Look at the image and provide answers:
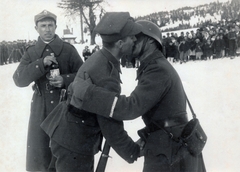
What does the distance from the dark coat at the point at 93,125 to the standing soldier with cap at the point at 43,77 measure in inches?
34.0

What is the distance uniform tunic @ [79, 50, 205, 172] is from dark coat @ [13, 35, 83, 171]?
129cm

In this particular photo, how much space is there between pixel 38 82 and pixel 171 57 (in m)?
12.1

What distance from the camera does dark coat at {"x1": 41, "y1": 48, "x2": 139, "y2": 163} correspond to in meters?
2.24

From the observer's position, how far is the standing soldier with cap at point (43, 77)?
129 inches

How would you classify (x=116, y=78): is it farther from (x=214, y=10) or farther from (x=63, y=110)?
(x=214, y=10)

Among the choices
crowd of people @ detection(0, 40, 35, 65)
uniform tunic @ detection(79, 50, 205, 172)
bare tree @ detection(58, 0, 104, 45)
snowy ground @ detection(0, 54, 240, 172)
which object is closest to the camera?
uniform tunic @ detection(79, 50, 205, 172)

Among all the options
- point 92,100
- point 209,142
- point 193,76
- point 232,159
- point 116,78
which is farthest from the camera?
point 193,76

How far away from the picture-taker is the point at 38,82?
11.1 feet

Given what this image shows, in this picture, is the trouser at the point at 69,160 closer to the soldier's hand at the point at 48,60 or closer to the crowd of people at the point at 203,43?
the soldier's hand at the point at 48,60

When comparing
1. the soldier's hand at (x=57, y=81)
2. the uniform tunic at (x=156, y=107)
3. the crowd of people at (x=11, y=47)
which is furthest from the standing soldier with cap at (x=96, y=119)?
the crowd of people at (x=11, y=47)

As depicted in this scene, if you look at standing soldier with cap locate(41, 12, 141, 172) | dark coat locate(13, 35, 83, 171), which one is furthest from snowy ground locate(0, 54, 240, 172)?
standing soldier with cap locate(41, 12, 141, 172)

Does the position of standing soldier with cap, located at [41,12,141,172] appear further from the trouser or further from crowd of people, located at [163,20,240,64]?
crowd of people, located at [163,20,240,64]

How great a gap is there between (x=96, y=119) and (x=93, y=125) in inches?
2.2

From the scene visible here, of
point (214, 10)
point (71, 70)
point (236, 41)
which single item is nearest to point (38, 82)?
point (71, 70)
